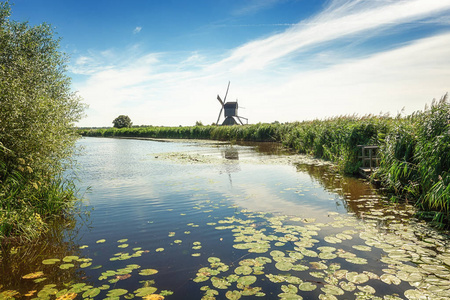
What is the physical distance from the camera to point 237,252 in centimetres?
514

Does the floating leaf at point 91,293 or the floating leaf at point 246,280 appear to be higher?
the floating leaf at point 246,280

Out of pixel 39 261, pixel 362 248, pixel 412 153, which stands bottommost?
pixel 39 261

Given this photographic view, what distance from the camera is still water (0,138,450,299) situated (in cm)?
394

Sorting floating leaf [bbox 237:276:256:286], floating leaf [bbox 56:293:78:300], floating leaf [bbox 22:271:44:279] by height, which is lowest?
floating leaf [bbox 22:271:44:279]

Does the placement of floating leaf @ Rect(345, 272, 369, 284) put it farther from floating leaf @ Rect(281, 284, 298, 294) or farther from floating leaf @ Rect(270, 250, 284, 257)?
floating leaf @ Rect(270, 250, 284, 257)

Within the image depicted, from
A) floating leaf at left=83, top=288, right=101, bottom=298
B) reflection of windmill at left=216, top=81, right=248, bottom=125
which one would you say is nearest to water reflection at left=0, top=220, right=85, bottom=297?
floating leaf at left=83, top=288, right=101, bottom=298

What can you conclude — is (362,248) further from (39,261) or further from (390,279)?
(39,261)

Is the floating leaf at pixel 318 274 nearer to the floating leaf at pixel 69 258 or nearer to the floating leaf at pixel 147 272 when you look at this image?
the floating leaf at pixel 147 272

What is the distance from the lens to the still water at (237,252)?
3941 millimetres

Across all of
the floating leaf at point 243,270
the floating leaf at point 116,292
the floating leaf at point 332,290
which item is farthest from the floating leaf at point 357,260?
the floating leaf at point 116,292

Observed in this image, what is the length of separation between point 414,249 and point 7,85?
8.76m

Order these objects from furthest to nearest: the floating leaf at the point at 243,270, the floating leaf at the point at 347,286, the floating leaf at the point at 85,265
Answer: the floating leaf at the point at 85,265 < the floating leaf at the point at 243,270 < the floating leaf at the point at 347,286

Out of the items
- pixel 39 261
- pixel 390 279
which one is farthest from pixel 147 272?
pixel 390 279

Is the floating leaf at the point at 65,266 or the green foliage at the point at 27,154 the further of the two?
the green foliage at the point at 27,154
